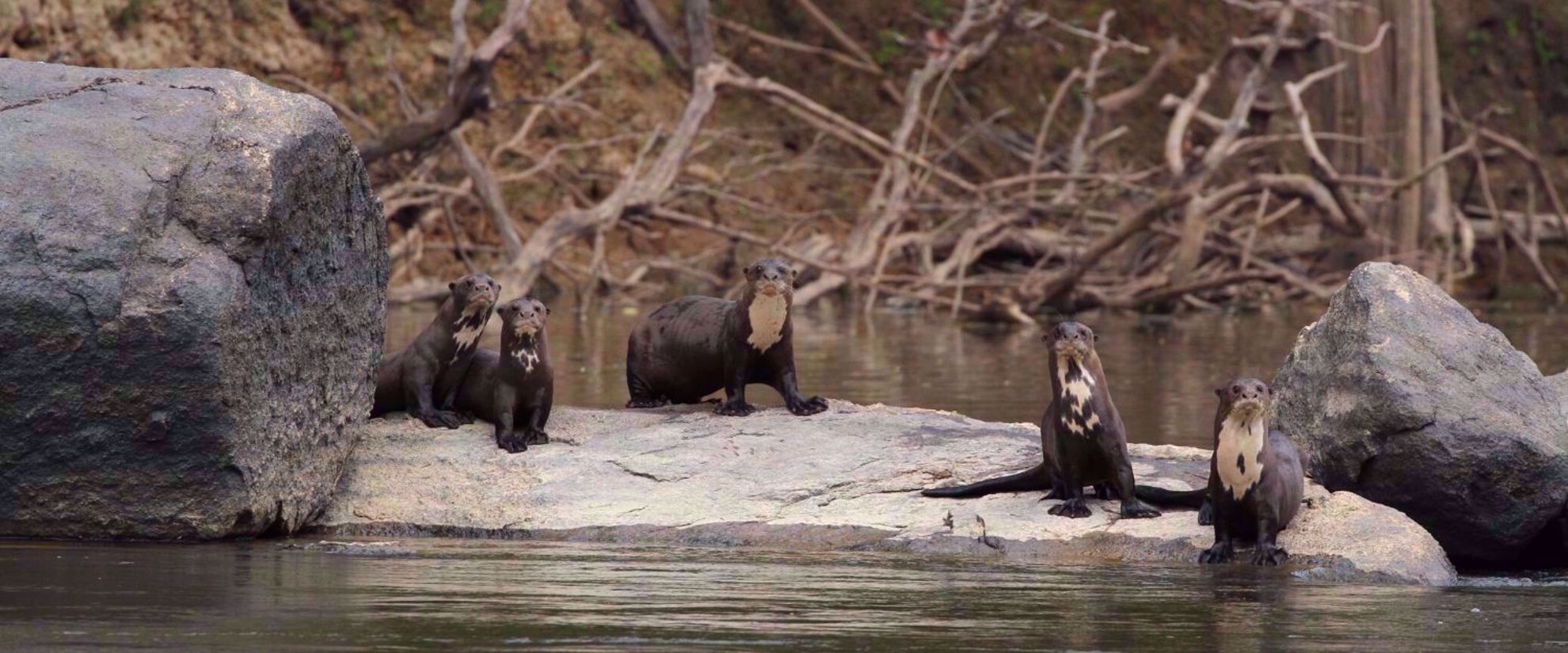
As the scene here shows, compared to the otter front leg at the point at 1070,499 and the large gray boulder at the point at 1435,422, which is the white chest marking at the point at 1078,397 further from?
the large gray boulder at the point at 1435,422

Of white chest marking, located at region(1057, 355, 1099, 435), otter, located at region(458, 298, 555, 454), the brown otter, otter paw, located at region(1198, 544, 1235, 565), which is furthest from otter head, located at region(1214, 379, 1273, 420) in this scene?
otter, located at region(458, 298, 555, 454)

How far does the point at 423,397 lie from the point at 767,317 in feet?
4.32

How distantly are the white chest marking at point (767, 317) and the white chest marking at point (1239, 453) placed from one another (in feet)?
7.14

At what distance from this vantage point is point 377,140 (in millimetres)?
16234

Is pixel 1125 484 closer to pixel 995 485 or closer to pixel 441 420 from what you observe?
pixel 995 485

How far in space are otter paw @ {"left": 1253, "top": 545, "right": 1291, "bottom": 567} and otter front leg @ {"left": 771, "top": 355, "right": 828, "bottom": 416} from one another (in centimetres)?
225

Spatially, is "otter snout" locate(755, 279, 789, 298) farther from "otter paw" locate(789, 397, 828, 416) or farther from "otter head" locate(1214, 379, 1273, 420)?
"otter head" locate(1214, 379, 1273, 420)

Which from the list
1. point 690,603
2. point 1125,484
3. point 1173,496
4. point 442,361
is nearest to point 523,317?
point 442,361

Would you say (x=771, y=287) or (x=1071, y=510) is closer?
(x=1071, y=510)

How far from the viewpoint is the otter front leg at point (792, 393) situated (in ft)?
27.0

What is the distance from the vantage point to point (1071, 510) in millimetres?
6824

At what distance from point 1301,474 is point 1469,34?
77.8ft

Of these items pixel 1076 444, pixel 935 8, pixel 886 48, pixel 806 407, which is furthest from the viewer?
pixel 935 8

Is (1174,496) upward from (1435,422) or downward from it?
downward
